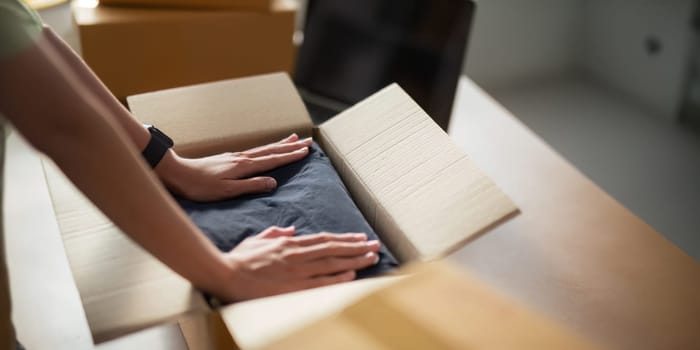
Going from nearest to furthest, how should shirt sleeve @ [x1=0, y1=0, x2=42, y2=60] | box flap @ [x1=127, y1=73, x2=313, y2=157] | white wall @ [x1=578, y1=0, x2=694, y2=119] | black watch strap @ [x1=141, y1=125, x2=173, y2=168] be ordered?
shirt sleeve @ [x1=0, y1=0, x2=42, y2=60] → black watch strap @ [x1=141, y1=125, x2=173, y2=168] → box flap @ [x1=127, y1=73, x2=313, y2=157] → white wall @ [x1=578, y1=0, x2=694, y2=119]

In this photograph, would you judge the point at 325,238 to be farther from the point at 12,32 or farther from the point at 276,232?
the point at 12,32

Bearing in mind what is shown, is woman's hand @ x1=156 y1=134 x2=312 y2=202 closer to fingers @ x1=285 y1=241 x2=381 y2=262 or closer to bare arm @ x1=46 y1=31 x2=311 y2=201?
bare arm @ x1=46 y1=31 x2=311 y2=201

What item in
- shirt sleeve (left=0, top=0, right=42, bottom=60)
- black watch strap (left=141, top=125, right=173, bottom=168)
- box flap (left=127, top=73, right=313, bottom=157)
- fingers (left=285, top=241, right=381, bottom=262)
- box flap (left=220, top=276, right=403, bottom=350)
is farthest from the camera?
box flap (left=127, top=73, right=313, bottom=157)

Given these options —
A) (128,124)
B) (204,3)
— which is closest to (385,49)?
(204,3)

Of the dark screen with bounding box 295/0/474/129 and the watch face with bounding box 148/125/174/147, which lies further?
the dark screen with bounding box 295/0/474/129

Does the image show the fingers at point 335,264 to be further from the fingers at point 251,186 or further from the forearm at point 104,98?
the forearm at point 104,98

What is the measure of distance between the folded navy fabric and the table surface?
42cm

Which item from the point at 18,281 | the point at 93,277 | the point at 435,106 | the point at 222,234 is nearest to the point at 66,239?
the point at 93,277

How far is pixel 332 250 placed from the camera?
2.76 feet

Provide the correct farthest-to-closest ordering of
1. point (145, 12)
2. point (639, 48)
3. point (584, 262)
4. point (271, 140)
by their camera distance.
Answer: point (639, 48) < point (145, 12) < point (584, 262) < point (271, 140)

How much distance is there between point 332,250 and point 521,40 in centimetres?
178

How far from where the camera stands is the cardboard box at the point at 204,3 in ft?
4.92

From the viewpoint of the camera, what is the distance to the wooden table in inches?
45.2

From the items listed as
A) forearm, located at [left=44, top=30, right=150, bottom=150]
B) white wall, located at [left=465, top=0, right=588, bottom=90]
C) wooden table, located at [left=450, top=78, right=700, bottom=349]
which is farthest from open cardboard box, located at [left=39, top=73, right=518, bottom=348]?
white wall, located at [left=465, top=0, right=588, bottom=90]
